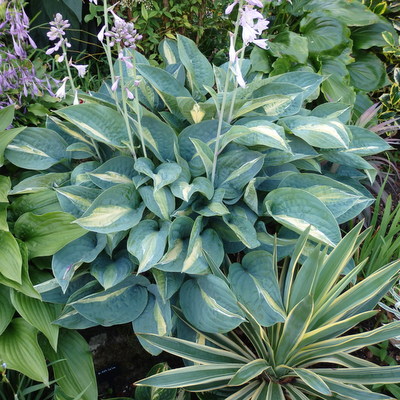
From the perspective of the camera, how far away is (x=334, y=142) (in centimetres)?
190

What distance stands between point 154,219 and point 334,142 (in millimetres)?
872

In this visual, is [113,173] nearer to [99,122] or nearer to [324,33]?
[99,122]

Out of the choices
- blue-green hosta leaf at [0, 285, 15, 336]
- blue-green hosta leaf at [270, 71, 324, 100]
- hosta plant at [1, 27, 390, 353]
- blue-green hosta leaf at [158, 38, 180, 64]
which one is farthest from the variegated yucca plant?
blue-green hosta leaf at [158, 38, 180, 64]

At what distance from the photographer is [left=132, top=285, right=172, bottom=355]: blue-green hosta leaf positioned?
5.40ft

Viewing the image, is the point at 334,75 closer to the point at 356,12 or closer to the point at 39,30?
the point at 356,12

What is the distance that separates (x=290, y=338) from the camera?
154 cm

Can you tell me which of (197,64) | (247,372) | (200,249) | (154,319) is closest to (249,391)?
(247,372)

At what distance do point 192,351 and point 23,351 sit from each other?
635 mm

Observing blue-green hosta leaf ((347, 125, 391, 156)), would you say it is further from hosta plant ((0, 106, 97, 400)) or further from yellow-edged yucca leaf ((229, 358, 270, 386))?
hosta plant ((0, 106, 97, 400))

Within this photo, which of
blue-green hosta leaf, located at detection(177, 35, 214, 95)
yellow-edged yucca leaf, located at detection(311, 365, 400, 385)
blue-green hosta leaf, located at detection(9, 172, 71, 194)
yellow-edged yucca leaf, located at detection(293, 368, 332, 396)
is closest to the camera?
yellow-edged yucca leaf, located at detection(293, 368, 332, 396)

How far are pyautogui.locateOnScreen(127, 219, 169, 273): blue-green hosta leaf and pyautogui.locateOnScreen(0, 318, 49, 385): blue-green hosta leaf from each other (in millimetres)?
524

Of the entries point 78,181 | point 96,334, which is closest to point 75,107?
point 78,181

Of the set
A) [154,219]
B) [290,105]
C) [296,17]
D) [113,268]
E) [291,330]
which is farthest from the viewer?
[296,17]

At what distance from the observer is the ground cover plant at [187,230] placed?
1.56 meters
